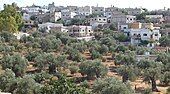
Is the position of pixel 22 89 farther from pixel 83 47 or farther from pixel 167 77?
pixel 83 47

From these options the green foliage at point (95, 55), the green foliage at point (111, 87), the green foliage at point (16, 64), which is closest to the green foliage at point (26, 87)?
the green foliage at point (111, 87)

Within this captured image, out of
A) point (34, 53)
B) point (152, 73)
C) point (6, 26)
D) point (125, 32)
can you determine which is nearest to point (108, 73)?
point (152, 73)

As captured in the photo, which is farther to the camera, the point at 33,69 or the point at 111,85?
the point at 33,69

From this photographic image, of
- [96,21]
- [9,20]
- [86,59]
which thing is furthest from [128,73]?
[96,21]

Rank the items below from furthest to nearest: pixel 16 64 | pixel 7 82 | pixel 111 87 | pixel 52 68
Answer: pixel 52 68 < pixel 16 64 < pixel 7 82 < pixel 111 87

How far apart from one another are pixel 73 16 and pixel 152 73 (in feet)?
226

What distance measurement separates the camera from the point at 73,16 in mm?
106375

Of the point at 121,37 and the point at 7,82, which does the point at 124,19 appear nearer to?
the point at 121,37

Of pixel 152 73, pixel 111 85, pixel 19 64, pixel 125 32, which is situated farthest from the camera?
pixel 125 32

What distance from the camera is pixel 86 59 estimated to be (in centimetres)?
Answer: 5097

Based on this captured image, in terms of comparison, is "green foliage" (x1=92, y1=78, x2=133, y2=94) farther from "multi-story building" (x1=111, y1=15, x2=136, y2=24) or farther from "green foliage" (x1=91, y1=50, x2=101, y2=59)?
"multi-story building" (x1=111, y1=15, x2=136, y2=24)

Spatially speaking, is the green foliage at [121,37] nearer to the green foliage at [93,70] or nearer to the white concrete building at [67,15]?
the green foliage at [93,70]

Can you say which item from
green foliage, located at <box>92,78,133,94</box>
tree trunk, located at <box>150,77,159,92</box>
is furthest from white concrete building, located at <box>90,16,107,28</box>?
green foliage, located at <box>92,78,133,94</box>

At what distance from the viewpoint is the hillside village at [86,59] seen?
31047mm
